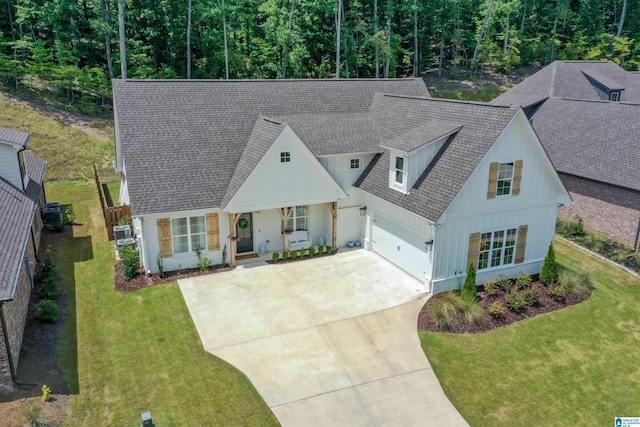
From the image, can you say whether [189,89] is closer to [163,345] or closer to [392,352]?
[163,345]

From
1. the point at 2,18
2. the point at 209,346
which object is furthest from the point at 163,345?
the point at 2,18

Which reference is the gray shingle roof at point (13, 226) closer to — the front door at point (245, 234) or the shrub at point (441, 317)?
the front door at point (245, 234)

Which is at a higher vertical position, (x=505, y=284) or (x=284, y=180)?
(x=284, y=180)

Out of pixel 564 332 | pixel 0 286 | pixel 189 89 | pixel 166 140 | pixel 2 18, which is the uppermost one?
pixel 2 18

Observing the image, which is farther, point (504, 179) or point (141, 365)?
point (504, 179)

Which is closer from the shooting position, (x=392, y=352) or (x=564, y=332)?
(x=392, y=352)

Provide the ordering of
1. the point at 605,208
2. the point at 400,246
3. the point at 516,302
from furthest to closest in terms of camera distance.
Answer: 1. the point at 605,208
2. the point at 400,246
3. the point at 516,302

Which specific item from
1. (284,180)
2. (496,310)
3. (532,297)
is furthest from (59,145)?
(532,297)

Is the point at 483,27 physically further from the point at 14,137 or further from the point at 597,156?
the point at 14,137
